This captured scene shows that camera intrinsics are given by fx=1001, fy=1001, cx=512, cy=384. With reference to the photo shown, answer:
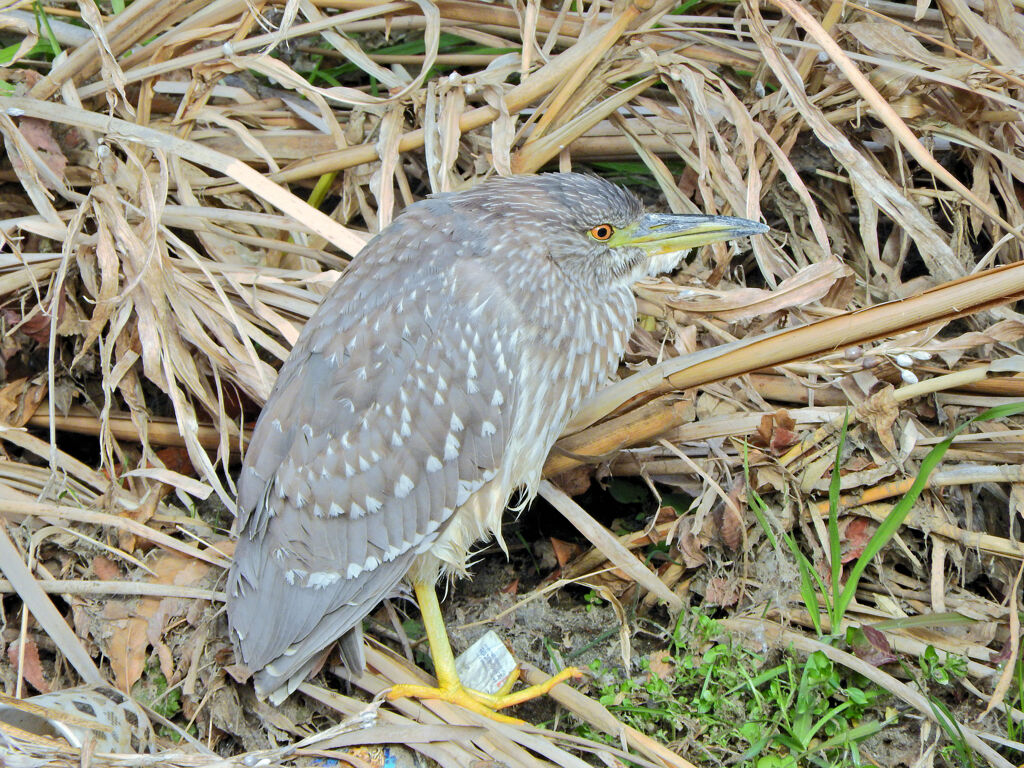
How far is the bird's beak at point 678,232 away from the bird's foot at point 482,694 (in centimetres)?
106

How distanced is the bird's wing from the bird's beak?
0.47m

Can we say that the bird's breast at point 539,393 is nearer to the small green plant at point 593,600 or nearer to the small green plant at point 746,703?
the small green plant at point 593,600

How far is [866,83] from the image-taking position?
8.05 ft

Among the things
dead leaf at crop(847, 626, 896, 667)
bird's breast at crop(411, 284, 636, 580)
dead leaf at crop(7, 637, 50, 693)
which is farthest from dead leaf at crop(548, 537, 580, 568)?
dead leaf at crop(7, 637, 50, 693)

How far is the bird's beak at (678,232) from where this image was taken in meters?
2.42

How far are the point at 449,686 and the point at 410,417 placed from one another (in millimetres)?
678

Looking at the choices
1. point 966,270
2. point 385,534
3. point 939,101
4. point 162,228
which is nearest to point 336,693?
point 385,534

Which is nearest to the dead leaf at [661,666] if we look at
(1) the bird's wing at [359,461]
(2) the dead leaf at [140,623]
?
(1) the bird's wing at [359,461]

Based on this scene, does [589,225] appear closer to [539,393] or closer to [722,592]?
[539,393]

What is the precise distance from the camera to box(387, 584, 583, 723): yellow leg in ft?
7.75

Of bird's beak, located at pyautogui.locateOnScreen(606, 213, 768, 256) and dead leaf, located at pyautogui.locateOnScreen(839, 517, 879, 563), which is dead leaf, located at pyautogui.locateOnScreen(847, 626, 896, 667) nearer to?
dead leaf, located at pyautogui.locateOnScreen(839, 517, 879, 563)

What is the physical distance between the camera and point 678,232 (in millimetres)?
2482

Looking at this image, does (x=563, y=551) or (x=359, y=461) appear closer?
(x=359, y=461)

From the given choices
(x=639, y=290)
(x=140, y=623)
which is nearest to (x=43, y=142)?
(x=140, y=623)
